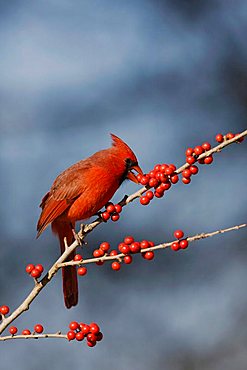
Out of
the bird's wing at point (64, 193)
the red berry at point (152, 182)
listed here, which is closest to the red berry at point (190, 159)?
the red berry at point (152, 182)

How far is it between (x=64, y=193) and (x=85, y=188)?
121 mm

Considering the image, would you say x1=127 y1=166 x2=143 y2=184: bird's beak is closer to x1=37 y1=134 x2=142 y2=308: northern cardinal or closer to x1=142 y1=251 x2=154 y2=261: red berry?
x1=37 y1=134 x2=142 y2=308: northern cardinal

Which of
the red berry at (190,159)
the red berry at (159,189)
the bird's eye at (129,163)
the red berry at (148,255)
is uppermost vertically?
the bird's eye at (129,163)

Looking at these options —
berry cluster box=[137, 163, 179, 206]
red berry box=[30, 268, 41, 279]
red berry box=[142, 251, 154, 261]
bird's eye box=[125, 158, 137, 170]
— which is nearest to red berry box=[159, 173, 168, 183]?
berry cluster box=[137, 163, 179, 206]

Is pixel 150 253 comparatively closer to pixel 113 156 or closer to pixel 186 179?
pixel 186 179

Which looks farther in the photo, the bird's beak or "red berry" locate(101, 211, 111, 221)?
the bird's beak

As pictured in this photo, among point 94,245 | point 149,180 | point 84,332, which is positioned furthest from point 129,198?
point 94,245

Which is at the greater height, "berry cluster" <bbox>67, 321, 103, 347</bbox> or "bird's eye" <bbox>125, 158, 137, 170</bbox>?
"bird's eye" <bbox>125, 158, 137, 170</bbox>

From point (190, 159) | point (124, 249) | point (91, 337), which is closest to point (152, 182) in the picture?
point (190, 159)

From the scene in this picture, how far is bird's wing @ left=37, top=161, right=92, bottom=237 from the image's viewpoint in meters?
2.85

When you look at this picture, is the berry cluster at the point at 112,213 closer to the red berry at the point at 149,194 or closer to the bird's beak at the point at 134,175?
the red berry at the point at 149,194

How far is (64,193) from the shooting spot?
2875 millimetres

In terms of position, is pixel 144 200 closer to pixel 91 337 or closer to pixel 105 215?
pixel 105 215

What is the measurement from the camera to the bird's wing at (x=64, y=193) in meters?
2.85
